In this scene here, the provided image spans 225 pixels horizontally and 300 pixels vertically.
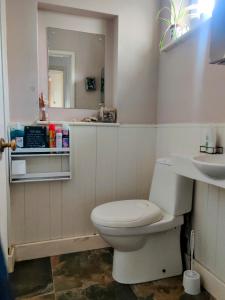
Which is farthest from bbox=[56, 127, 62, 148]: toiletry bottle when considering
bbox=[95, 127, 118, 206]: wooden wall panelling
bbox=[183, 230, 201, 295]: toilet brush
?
bbox=[183, 230, 201, 295]: toilet brush

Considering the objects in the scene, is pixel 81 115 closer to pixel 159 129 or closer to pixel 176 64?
pixel 159 129

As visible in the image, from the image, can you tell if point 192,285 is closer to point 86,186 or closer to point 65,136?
point 86,186

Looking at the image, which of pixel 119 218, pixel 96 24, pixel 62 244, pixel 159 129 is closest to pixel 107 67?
pixel 96 24

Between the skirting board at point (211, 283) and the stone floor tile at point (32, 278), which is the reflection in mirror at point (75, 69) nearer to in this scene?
the stone floor tile at point (32, 278)

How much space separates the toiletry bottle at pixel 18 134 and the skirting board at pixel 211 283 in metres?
1.44

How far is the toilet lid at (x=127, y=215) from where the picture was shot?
1.40m

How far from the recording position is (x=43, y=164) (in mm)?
1774

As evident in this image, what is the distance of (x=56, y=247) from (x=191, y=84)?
5.15 ft

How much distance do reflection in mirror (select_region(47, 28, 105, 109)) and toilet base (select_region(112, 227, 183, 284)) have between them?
45.9 inches

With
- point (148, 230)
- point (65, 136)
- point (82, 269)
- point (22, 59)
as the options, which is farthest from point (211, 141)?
point (22, 59)

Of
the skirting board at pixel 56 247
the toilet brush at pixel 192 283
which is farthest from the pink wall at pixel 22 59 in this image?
the toilet brush at pixel 192 283

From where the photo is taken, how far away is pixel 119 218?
141cm

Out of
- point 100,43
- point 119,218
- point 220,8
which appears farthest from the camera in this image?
point 100,43

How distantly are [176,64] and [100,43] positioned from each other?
0.68m
